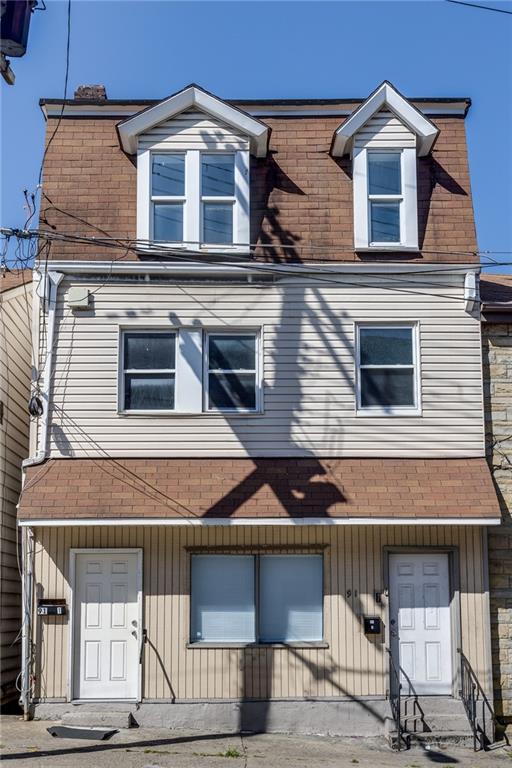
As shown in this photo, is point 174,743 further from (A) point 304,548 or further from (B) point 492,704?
(B) point 492,704

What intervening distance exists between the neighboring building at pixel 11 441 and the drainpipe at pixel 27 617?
806 millimetres

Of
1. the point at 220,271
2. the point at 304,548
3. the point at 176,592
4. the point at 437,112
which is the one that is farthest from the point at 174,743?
the point at 437,112

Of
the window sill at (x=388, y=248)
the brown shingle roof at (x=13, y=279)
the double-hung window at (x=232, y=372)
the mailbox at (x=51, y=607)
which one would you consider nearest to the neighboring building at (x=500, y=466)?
the window sill at (x=388, y=248)

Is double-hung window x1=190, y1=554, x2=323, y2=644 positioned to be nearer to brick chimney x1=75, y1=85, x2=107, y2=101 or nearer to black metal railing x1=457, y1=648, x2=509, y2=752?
black metal railing x1=457, y1=648, x2=509, y2=752

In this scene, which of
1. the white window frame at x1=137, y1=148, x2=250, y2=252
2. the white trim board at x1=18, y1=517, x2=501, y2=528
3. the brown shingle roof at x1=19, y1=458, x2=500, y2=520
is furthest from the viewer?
the white window frame at x1=137, y1=148, x2=250, y2=252

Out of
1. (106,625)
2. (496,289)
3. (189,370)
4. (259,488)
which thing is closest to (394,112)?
(496,289)

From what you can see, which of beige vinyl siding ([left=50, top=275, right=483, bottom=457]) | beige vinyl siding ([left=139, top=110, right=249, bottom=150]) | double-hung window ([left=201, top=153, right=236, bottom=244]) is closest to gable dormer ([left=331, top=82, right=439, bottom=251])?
beige vinyl siding ([left=50, top=275, right=483, bottom=457])

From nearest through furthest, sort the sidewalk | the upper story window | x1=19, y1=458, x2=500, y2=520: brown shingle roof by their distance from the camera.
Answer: the sidewalk, x1=19, y1=458, x2=500, y2=520: brown shingle roof, the upper story window

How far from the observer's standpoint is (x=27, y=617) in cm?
1382

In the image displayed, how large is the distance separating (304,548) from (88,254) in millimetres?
5509

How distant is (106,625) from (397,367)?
226 inches

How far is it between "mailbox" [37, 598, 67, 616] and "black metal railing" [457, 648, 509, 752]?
566 cm

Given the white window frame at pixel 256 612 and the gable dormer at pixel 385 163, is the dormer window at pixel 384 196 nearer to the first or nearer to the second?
the gable dormer at pixel 385 163

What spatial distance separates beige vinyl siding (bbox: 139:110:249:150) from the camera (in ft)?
49.8
